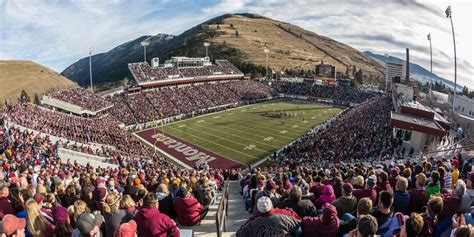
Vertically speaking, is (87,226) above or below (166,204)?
above

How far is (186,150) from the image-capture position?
4009cm

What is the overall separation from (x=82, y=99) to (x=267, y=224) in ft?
179

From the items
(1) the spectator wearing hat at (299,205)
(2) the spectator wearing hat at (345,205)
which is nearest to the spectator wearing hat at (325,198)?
(2) the spectator wearing hat at (345,205)

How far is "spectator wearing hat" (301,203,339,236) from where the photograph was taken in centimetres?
495

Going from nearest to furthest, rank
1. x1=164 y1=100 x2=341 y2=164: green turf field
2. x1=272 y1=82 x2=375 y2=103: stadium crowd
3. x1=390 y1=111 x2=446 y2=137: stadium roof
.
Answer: x1=390 y1=111 x2=446 y2=137: stadium roof → x1=164 y1=100 x2=341 y2=164: green turf field → x1=272 y1=82 x2=375 y2=103: stadium crowd

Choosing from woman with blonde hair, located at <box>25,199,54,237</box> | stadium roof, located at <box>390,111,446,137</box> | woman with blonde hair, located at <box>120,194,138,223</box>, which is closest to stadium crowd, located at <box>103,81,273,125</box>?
stadium roof, located at <box>390,111,446,137</box>

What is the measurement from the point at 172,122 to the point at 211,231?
163 feet

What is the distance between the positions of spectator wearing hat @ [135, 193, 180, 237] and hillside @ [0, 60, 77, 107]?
126567mm

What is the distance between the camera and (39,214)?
17.3 ft

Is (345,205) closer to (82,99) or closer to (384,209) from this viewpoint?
(384,209)

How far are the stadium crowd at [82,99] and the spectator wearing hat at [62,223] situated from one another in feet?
164

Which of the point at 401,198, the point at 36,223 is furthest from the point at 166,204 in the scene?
the point at 401,198

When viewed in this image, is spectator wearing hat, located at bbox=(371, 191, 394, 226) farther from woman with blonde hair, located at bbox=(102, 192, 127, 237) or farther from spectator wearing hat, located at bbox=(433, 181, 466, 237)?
woman with blonde hair, located at bbox=(102, 192, 127, 237)

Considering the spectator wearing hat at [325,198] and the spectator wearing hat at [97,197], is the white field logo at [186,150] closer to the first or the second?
the spectator wearing hat at [97,197]
